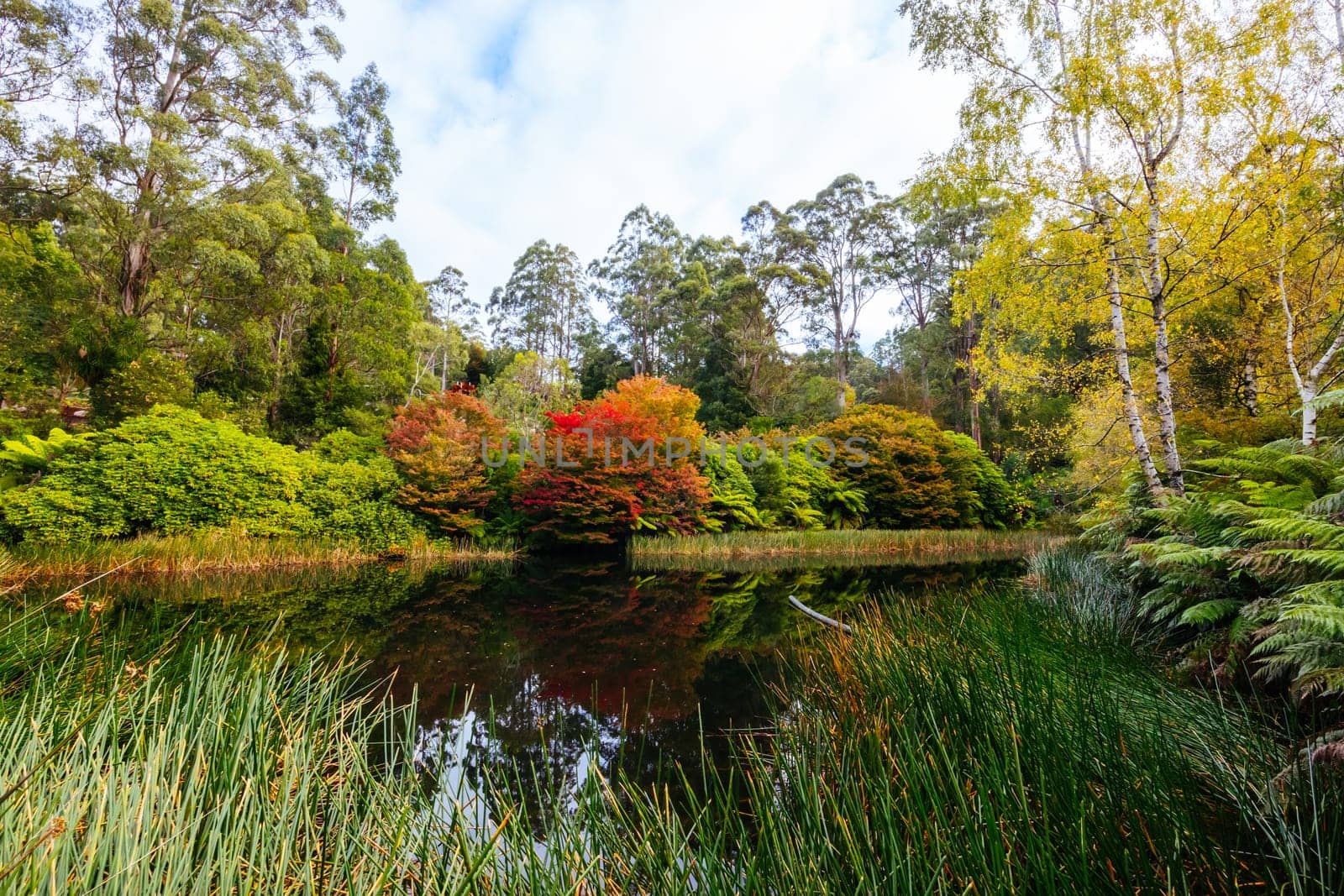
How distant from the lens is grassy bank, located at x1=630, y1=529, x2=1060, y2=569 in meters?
9.53

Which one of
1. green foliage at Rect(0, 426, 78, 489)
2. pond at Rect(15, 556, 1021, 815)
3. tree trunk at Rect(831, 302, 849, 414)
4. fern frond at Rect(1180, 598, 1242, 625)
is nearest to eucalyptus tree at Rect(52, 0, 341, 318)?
green foliage at Rect(0, 426, 78, 489)

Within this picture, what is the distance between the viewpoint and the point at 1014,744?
3.86ft

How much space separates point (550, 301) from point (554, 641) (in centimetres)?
2243

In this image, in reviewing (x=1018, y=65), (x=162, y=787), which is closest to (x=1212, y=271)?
(x=1018, y=65)

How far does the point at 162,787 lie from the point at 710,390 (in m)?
18.0

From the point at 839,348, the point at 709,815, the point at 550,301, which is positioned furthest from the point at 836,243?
the point at 709,815

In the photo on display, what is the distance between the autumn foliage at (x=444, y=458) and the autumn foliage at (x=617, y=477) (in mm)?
915

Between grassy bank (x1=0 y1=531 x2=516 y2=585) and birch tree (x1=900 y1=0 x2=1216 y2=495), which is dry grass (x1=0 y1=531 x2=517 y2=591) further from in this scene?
birch tree (x1=900 y1=0 x2=1216 y2=495)

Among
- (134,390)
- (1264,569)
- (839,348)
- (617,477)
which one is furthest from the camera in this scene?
(839,348)

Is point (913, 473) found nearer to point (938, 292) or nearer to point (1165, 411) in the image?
point (1165, 411)

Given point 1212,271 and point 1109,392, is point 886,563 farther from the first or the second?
point 1212,271

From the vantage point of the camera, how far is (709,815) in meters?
1.19

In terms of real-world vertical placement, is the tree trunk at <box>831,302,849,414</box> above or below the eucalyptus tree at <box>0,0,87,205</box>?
below

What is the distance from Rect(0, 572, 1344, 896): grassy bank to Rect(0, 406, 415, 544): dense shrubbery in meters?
6.78
